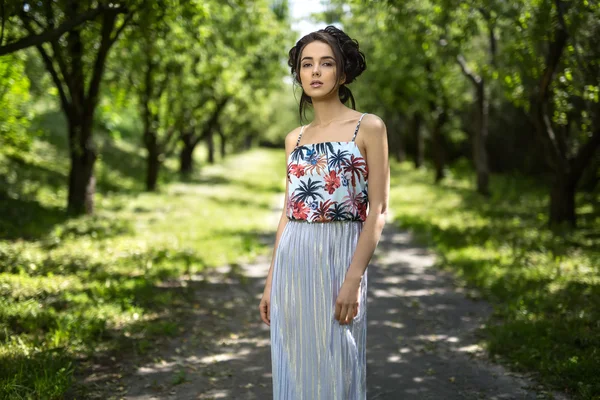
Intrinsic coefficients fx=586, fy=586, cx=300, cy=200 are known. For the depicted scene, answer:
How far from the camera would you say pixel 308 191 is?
288 centimetres

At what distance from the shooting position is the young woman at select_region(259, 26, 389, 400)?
110 inches

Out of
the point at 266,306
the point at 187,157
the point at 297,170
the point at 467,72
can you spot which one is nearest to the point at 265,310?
the point at 266,306

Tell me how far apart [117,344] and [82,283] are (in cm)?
218

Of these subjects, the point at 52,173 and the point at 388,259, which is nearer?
the point at 388,259

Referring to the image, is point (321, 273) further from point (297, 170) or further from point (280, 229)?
point (297, 170)

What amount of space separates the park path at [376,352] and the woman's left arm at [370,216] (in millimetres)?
2144

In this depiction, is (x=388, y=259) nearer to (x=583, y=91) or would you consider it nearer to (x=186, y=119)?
(x=583, y=91)

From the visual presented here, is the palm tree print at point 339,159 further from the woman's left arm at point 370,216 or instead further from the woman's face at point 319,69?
the woman's face at point 319,69

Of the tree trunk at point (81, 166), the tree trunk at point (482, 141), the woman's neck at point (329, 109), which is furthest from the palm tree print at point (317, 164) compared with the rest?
the tree trunk at point (482, 141)

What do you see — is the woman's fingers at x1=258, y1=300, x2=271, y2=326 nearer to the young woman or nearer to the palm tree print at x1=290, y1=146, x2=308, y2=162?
the young woman

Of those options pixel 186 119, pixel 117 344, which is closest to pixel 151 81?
pixel 186 119

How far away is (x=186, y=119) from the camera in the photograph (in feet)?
66.3

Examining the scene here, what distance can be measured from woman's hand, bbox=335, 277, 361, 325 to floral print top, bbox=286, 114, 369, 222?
326 millimetres

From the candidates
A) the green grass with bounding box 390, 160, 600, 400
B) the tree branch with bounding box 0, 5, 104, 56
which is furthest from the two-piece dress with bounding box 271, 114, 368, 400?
the tree branch with bounding box 0, 5, 104, 56
